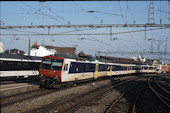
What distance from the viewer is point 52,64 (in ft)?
53.7

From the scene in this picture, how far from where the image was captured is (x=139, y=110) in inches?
419

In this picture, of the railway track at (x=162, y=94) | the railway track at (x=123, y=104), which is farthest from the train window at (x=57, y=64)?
the railway track at (x=162, y=94)

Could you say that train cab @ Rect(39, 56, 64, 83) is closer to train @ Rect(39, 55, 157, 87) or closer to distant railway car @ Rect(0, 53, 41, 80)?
train @ Rect(39, 55, 157, 87)

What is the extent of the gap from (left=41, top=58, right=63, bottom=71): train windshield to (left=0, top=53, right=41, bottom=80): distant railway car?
15.9 feet

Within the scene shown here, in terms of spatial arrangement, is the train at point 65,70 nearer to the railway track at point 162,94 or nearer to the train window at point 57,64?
the train window at point 57,64

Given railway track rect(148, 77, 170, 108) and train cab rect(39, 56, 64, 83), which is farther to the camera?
train cab rect(39, 56, 64, 83)

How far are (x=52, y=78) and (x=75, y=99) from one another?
13.3 ft

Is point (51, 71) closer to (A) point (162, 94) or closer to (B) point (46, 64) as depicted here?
(B) point (46, 64)

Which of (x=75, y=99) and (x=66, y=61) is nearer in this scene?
(x=75, y=99)

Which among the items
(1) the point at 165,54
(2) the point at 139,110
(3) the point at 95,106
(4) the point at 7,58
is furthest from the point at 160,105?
(1) the point at 165,54

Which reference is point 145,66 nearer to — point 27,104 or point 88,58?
point 88,58

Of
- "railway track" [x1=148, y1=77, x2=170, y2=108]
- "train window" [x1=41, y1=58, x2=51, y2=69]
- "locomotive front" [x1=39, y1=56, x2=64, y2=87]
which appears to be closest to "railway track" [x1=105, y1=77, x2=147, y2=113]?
"railway track" [x1=148, y1=77, x2=170, y2=108]

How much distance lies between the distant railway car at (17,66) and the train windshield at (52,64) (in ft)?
15.9

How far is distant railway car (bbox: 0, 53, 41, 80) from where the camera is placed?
62.6ft
